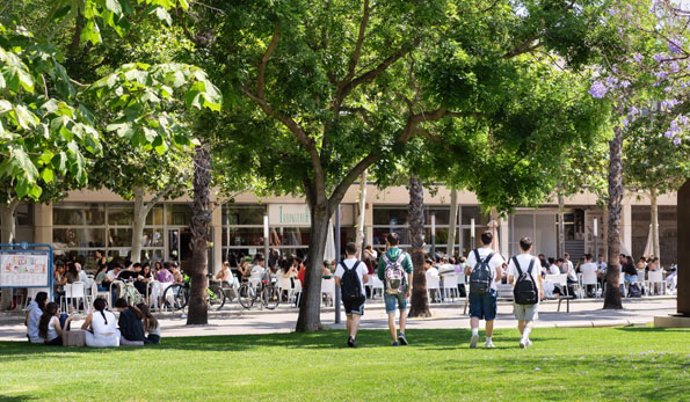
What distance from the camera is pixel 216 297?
3234 centimetres

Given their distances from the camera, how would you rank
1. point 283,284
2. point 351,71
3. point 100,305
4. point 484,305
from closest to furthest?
point 484,305 → point 100,305 → point 351,71 → point 283,284

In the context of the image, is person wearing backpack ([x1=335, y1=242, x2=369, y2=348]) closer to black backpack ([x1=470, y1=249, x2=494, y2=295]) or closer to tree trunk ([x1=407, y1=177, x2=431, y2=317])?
black backpack ([x1=470, y1=249, x2=494, y2=295])

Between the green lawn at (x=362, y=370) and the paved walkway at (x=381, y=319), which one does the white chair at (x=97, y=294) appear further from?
the green lawn at (x=362, y=370)

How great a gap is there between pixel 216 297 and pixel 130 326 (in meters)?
13.3

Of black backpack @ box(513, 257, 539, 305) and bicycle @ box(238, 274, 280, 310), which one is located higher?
black backpack @ box(513, 257, 539, 305)

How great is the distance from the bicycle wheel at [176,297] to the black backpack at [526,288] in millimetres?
16200

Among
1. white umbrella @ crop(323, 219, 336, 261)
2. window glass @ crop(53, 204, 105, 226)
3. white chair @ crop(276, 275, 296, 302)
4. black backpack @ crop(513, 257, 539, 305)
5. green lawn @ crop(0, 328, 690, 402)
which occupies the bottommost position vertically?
green lawn @ crop(0, 328, 690, 402)

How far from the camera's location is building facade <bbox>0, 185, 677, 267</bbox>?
42.2 metres

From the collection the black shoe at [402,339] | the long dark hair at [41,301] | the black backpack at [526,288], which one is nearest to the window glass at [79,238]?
the long dark hair at [41,301]

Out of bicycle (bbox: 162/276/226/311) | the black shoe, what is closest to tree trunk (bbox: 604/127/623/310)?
bicycle (bbox: 162/276/226/311)

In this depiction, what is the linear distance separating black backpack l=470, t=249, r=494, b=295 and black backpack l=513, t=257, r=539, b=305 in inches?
17.3

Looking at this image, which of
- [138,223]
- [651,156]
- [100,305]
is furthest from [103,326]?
[651,156]

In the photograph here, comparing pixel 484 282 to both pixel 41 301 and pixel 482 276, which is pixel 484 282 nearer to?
pixel 482 276

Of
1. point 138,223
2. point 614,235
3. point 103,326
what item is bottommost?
point 103,326
